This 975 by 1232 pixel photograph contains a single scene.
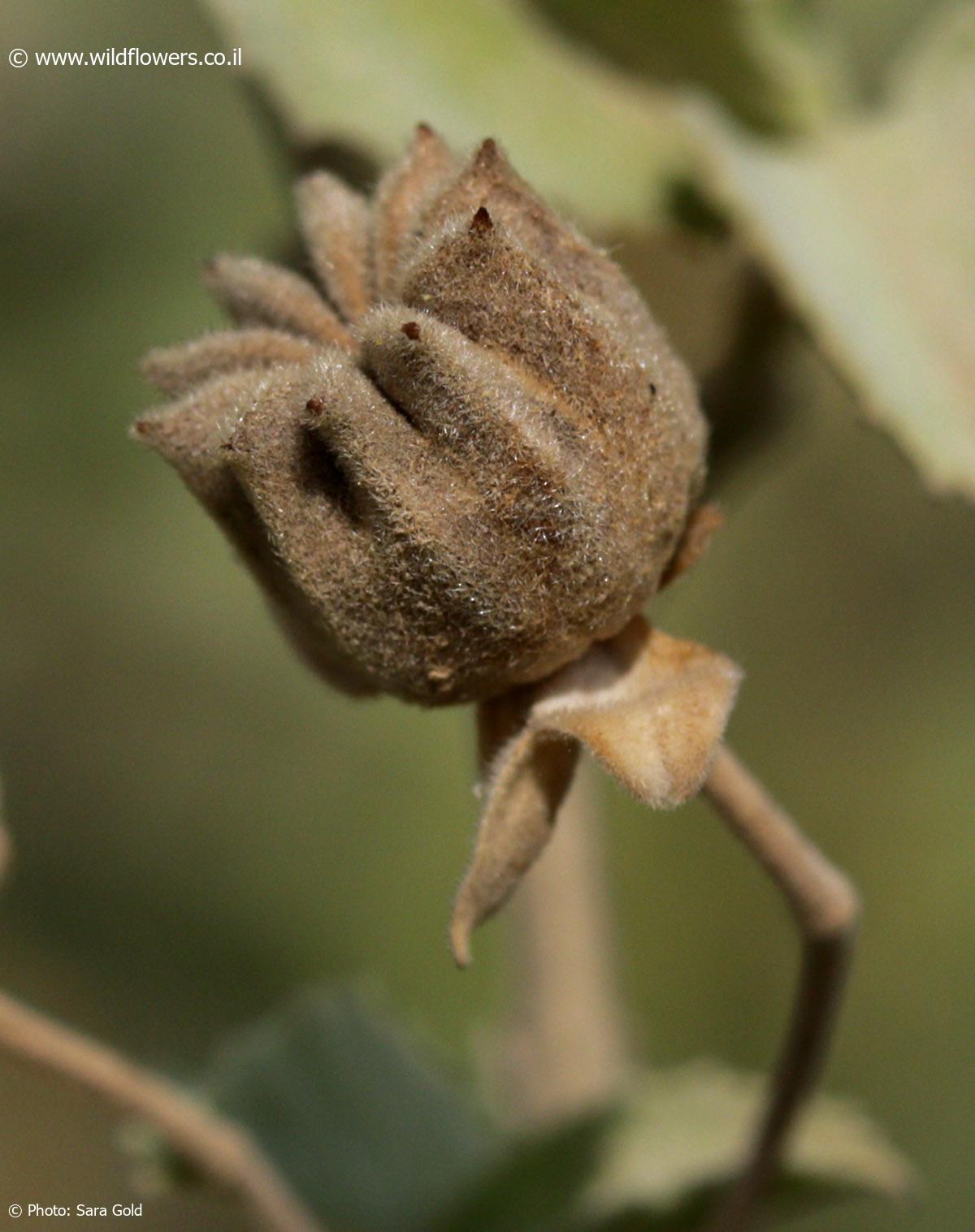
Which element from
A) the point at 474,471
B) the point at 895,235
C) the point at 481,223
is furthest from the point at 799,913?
the point at 895,235

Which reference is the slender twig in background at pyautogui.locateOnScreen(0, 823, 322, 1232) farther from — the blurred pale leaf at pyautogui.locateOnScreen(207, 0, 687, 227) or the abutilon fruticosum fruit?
the blurred pale leaf at pyautogui.locateOnScreen(207, 0, 687, 227)

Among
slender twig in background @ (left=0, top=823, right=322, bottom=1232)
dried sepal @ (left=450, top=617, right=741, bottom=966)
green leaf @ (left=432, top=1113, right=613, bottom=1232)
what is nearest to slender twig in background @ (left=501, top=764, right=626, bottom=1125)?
green leaf @ (left=432, top=1113, right=613, bottom=1232)

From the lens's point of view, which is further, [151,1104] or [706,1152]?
[706,1152]

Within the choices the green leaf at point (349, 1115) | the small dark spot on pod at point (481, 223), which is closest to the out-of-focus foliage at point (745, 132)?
the small dark spot on pod at point (481, 223)

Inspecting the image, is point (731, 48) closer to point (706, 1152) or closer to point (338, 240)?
point (338, 240)

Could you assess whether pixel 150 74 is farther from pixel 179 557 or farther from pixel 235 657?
pixel 235 657
